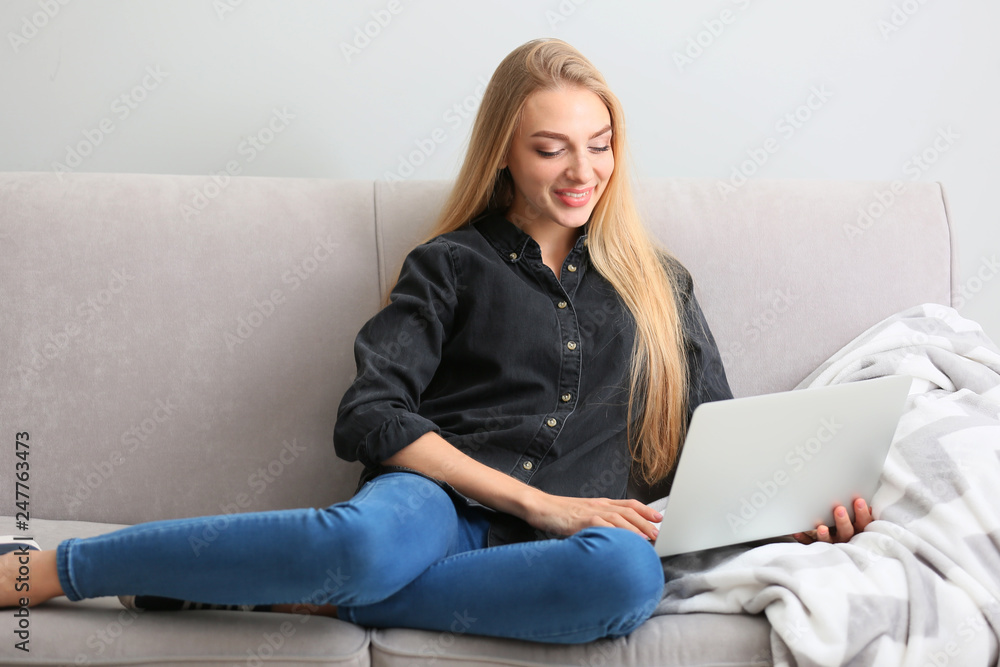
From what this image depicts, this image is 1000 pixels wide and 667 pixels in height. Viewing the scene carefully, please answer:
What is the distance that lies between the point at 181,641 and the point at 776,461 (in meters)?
0.70

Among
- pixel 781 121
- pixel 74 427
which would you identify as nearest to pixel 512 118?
pixel 781 121

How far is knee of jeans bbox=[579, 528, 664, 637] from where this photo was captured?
0.90 meters

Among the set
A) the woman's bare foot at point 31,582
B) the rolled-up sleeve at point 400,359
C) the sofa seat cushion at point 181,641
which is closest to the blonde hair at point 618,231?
the rolled-up sleeve at point 400,359

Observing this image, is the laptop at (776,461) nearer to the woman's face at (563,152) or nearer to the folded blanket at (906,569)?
the folded blanket at (906,569)

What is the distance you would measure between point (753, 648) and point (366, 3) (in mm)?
1310

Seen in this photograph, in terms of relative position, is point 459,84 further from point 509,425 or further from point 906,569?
point 906,569

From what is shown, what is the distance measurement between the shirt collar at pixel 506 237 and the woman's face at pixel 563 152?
0.16 feet

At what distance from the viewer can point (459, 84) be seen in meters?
1.66

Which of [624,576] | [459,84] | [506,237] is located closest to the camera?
[624,576]

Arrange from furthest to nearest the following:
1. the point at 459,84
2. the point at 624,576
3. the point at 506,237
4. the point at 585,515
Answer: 1. the point at 459,84
2. the point at 506,237
3. the point at 585,515
4. the point at 624,576

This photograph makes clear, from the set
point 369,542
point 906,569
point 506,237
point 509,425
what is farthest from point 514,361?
point 906,569

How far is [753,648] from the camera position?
3.06 feet

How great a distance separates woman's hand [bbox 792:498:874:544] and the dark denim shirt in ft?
0.89

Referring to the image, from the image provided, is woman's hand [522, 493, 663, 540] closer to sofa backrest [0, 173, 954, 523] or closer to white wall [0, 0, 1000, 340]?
sofa backrest [0, 173, 954, 523]
